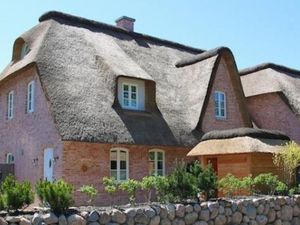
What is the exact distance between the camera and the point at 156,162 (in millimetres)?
19328

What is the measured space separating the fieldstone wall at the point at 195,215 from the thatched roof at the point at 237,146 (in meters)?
3.07

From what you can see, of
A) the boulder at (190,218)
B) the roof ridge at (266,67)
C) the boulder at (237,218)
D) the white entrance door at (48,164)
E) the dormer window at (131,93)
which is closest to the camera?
the boulder at (190,218)

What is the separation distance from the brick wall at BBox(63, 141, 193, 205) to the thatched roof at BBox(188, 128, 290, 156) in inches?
88.2

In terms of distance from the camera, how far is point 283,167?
17391 millimetres

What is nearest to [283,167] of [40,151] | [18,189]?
[40,151]

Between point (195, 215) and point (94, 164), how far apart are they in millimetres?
6809

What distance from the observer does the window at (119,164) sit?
17.8 metres

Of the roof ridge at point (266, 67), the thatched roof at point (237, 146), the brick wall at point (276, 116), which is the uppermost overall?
the roof ridge at point (266, 67)

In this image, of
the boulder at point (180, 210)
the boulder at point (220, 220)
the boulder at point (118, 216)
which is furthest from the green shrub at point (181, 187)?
the boulder at point (118, 216)

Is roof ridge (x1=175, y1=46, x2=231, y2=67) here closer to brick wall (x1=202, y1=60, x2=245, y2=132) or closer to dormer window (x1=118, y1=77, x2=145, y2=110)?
brick wall (x1=202, y1=60, x2=245, y2=132)

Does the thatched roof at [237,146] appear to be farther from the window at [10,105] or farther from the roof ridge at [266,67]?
the roof ridge at [266,67]

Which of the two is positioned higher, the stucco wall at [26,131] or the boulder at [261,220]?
Result: the stucco wall at [26,131]

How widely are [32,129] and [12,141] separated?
8.35ft

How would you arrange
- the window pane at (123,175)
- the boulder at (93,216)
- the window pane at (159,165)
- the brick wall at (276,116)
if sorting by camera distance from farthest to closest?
the brick wall at (276,116) → the window pane at (159,165) → the window pane at (123,175) → the boulder at (93,216)
